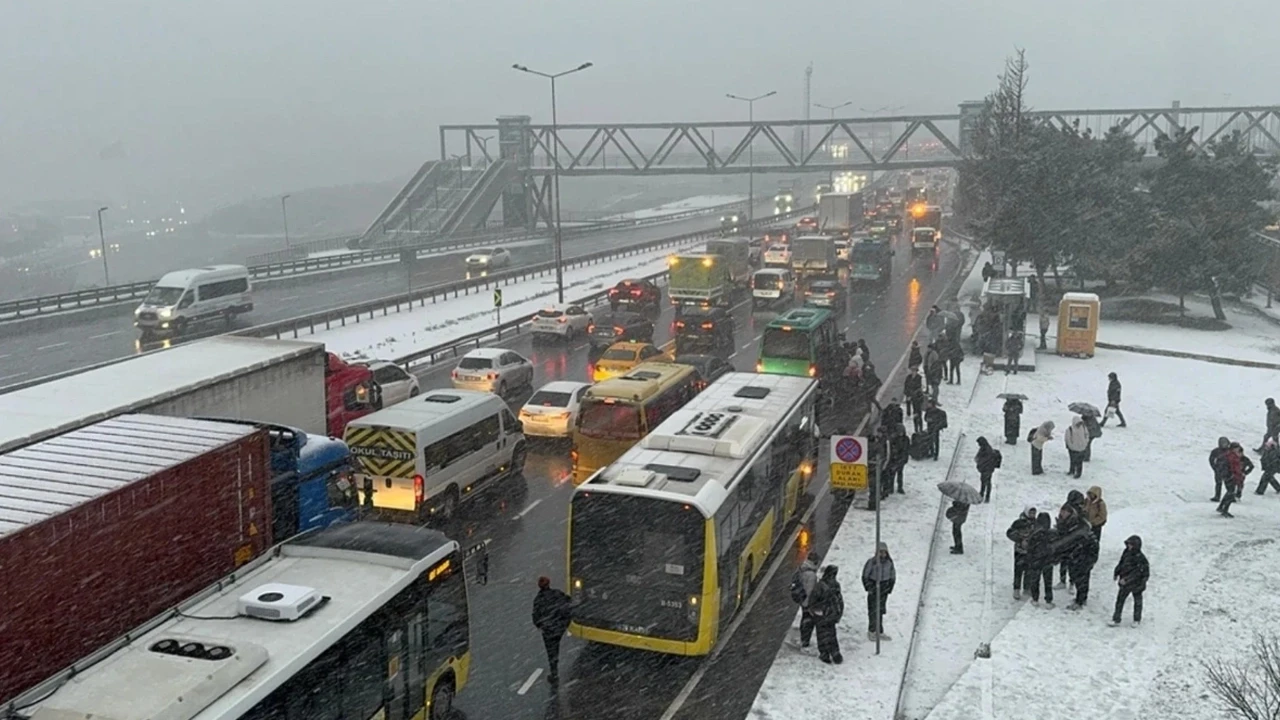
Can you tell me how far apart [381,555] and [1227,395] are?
90.9 ft

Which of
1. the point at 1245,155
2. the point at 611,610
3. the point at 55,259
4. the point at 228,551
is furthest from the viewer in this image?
the point at 55,259

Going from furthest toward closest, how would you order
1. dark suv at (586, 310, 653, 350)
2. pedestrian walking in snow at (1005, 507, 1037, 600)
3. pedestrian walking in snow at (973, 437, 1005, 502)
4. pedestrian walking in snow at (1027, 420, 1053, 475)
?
dark suv at (586, 310, 653, 350) < pedestrian walking in snow at (1027, 420, 1053, 475) < pedestrian walking in snow at (973, 437, 1005, 502) < pedestrian walking in snow at (1005, 507, 1037, 600)

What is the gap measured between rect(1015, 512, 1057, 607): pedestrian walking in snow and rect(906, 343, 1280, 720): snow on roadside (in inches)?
10.1

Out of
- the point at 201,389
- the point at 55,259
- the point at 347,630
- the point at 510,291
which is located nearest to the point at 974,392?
the point at 201,389

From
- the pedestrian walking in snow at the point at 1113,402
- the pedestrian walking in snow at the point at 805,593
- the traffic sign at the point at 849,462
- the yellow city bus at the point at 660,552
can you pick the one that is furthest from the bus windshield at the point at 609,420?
the pedestrian walking in snow at the point at 1113,402

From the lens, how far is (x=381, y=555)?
35.4ft

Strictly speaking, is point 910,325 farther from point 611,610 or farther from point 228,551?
point 228,551

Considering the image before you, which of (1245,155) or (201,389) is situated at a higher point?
(1245,155)

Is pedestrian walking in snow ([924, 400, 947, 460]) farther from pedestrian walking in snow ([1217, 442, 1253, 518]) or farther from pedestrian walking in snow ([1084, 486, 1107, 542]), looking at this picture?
pedestrian walking in snow ([1084, 486, 1107, 542])

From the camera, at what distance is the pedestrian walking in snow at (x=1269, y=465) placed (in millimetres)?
20438

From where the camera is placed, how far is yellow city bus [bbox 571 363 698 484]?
18938 mm

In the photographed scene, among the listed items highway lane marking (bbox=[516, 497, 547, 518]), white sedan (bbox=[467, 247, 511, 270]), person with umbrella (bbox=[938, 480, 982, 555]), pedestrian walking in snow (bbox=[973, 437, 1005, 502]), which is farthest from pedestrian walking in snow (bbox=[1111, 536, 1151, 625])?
white sedan (bbox=[467, 247, 511, 270])

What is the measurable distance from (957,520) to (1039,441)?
5.44m

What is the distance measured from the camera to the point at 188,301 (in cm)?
4028
